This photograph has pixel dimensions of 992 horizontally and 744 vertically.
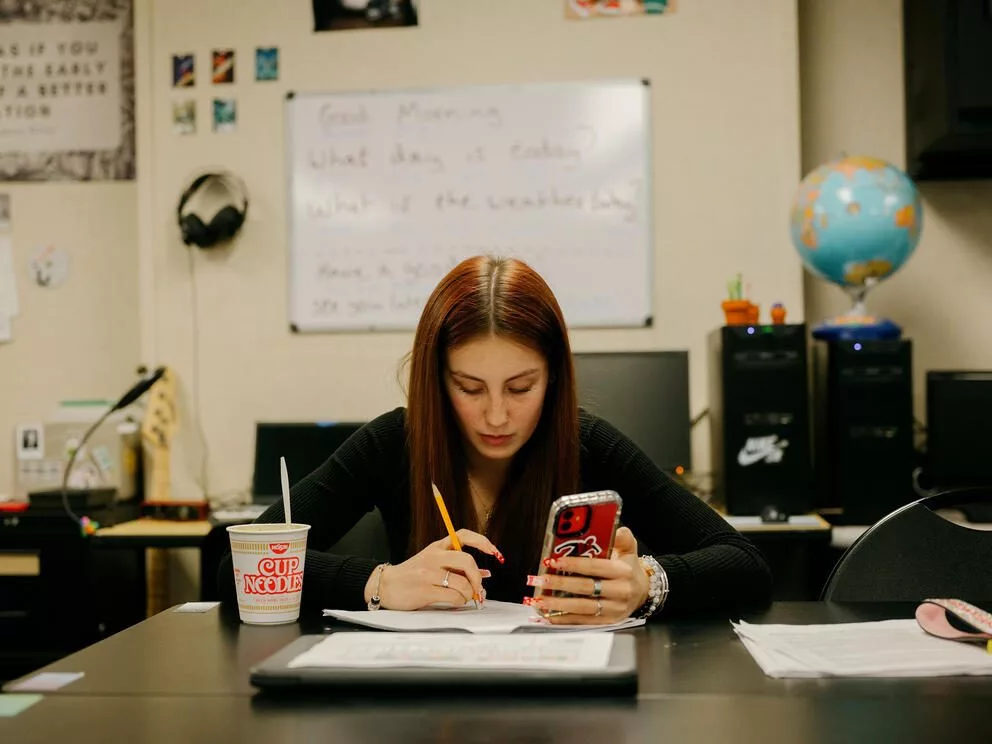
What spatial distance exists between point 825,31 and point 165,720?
9.56 feet

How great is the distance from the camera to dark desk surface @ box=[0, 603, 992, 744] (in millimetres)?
717

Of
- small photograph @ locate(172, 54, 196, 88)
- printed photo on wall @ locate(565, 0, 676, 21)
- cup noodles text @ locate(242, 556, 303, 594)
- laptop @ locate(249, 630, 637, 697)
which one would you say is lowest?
laptop @ locate(249, 630, 637, 697)

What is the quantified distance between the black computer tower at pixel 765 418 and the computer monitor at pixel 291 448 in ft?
3.47

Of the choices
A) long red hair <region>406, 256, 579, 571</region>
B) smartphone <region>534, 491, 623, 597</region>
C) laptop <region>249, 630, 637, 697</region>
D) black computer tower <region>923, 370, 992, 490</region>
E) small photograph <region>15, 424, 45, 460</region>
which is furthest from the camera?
small photograph <region>15, 424, 45, 460</region>

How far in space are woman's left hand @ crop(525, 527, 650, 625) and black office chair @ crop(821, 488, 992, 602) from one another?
13.7 inches

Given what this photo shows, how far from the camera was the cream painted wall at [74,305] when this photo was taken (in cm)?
330

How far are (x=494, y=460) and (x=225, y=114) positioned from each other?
1975 millimetres

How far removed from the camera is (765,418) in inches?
101

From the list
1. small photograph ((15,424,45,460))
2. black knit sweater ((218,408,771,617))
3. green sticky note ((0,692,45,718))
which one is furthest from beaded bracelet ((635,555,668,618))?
small photograph ((15,424,45,460))

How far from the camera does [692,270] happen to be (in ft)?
9.60

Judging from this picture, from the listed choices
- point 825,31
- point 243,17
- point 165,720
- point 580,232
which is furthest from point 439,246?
point 165,720

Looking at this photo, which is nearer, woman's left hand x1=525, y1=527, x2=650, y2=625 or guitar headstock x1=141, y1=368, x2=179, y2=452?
woman's left hand x1=525, y1=527, x2=650, y2=625

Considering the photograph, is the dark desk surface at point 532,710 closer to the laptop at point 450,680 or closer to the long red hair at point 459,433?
the laptop at point 450,680

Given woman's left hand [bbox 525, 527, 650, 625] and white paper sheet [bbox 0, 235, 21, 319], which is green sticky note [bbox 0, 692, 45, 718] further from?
white paper sheet [bbox 0, 235, 21, 319]
